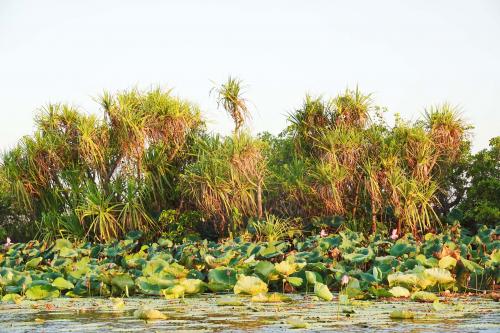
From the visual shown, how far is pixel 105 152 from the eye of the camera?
1414 cm

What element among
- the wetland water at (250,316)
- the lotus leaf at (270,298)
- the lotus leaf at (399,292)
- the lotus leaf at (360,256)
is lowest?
the wetland water at (250,316)

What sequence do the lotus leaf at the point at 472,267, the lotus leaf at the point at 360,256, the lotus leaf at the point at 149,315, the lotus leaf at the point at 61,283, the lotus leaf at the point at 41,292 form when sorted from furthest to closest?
the lotus leaf at the point at 360,256
the lotus leaf at the point at 61,283
the lotus leaf at the point at 41,292
the lotus leaf at the point at 472,267
the lotus leaf at the point at 149,315

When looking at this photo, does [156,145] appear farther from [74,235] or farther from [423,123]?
[423,123]

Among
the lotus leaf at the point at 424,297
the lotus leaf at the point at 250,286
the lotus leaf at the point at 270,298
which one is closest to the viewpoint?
the lotus leaf at the point at 424,297

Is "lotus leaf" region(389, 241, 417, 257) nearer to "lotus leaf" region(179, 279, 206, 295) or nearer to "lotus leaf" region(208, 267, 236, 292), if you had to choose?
"lotus leaf" region(208, 267, 236, 292)

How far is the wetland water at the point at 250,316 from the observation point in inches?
193

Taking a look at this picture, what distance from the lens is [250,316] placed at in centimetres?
558

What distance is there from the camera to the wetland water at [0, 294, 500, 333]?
489 cm

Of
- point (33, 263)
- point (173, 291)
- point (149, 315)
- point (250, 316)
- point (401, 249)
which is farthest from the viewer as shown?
point (33, 263)

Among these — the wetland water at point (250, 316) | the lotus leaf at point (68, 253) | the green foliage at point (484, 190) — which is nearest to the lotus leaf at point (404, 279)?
the wetland water at point (250, 316)

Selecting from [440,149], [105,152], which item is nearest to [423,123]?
[440,149]

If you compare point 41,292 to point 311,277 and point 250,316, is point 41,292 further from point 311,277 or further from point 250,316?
point 250,316

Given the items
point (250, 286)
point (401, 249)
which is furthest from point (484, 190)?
point (250, 286)

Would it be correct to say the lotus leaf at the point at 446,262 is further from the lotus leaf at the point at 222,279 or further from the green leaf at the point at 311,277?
the lotus leaf at the point at 222,279
